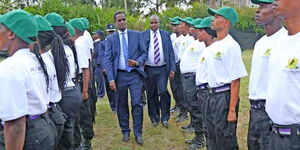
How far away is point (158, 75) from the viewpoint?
656cm

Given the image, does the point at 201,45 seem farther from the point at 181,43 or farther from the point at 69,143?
the point at 69,143

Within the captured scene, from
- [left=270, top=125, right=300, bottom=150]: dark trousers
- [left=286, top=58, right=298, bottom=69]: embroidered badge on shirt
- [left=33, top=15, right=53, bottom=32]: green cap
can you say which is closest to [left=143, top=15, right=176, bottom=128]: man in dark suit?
[left=33, top=15, right=53, bottom=32]: green cap

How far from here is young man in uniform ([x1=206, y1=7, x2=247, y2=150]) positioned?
3725 mm

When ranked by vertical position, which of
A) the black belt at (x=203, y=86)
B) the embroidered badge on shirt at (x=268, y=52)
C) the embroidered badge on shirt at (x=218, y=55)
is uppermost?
the embroidered badge on shirt at (x=268, y=52)

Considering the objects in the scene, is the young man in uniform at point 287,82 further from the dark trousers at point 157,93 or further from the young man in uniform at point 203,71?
the dark trousers at point 157,93

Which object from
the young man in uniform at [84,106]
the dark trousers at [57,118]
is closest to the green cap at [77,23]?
the young man in uniform at [84,106]

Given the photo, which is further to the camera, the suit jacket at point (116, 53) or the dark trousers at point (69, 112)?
the suit jacket at point (116, 53)

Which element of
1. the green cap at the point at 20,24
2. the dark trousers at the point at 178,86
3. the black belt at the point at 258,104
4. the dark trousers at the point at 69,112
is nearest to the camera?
the green cap at the point at 20,24

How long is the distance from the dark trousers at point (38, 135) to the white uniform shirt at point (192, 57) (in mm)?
3324

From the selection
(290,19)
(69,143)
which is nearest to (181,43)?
(69,143)

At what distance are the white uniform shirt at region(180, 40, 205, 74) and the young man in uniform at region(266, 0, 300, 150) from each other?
3.18 m

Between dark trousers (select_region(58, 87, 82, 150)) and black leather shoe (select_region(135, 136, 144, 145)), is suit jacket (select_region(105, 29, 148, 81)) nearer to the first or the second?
black leather shoe (select_region(135, 136, 144, 145))

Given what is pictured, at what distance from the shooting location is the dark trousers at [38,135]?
2.51 m

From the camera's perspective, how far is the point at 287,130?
2.29 metres
